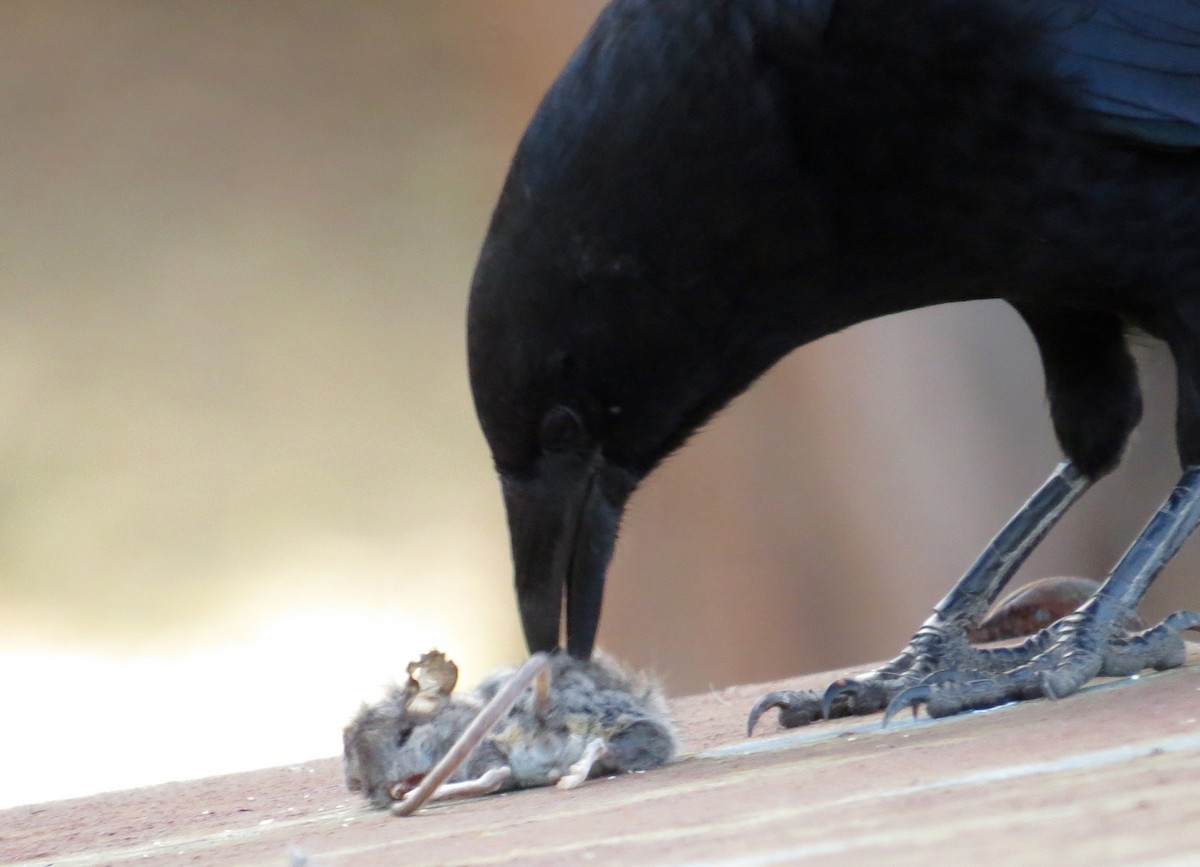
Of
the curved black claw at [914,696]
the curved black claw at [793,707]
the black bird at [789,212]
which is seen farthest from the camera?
the curved black claw at [793,707]

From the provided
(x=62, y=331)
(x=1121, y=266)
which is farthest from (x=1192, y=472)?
(x=62, y=331)

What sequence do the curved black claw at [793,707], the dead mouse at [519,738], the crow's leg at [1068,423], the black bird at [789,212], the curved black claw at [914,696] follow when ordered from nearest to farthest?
1. the dead mouse at [519,738]
2. the curved black claw at [914,696]
3. the black bird at [789,212]
4. the curved black claw at [793,707]
5. the crow's leg at [1068,423]

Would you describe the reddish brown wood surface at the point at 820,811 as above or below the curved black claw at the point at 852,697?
below

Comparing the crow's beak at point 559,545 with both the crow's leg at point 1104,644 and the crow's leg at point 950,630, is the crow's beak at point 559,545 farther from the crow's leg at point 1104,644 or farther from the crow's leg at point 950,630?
the crow's leg at point 1104,644

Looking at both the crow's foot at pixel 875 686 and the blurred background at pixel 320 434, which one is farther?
the blurred background at pixel 320 434

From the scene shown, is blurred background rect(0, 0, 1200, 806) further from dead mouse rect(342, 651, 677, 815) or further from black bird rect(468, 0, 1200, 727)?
dead mouse rect(342, 651, 677, 815)

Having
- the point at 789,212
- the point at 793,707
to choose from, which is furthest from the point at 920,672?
the point at 789,212

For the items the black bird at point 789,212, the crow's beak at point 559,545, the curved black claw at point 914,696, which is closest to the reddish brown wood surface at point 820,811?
the curved black claw at point 914,696
